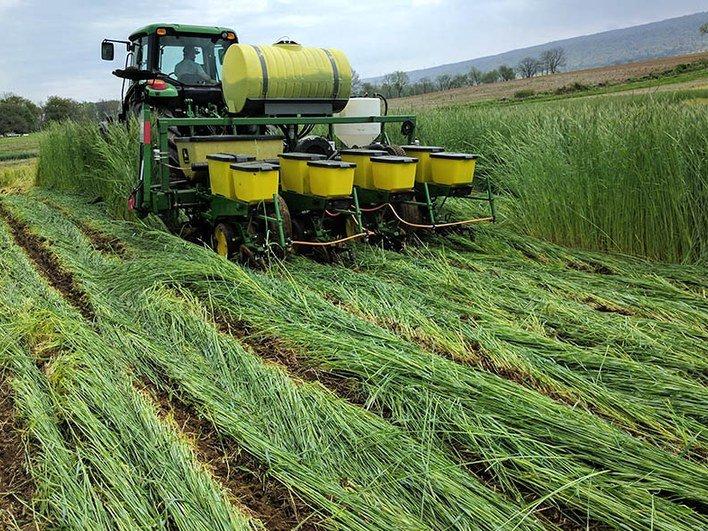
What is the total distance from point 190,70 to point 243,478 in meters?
6.03

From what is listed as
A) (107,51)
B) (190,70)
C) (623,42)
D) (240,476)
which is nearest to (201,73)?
(190,70)

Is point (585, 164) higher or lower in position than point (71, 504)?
higher

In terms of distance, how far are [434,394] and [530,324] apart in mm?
1127

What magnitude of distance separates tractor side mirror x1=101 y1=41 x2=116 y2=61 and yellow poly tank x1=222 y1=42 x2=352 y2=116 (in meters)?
2.51

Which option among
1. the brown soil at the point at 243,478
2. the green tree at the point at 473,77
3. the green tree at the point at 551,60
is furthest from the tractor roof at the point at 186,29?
the green tree at the point at 551,60

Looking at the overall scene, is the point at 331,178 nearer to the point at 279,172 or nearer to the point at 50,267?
the point at 279,172

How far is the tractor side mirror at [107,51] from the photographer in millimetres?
7363

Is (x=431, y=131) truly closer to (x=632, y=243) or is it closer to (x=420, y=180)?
(x=420, y=180)

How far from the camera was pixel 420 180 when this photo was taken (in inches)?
224

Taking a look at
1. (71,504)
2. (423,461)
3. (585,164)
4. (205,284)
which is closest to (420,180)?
(585,164)

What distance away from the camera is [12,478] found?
2279 millimetres

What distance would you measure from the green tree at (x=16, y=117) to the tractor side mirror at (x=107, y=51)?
31005mm

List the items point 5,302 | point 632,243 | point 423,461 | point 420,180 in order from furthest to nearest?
point 420,180, point 632,243, point 5,302, point 423,461

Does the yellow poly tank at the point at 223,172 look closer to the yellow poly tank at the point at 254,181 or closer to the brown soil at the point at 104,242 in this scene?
the yellow poly tank at the point at 254,181
